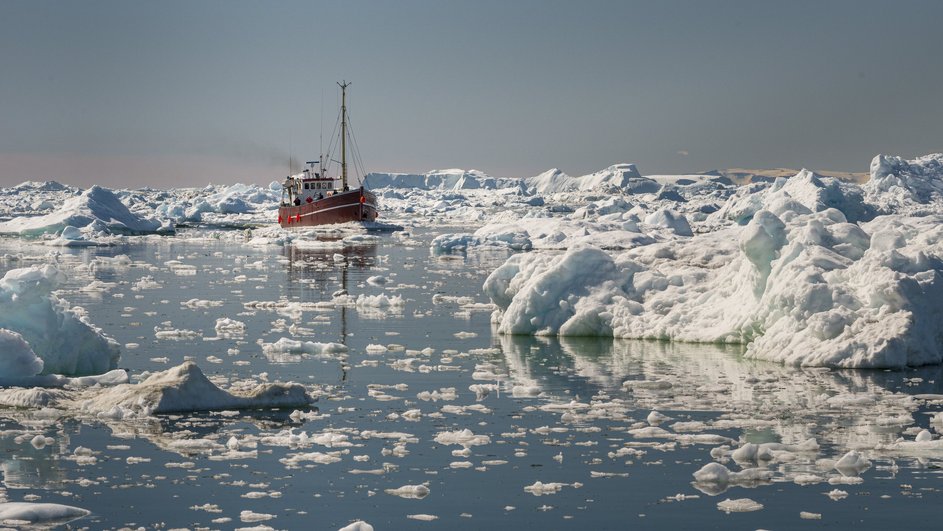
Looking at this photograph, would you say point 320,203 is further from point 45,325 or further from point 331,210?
point 45,325

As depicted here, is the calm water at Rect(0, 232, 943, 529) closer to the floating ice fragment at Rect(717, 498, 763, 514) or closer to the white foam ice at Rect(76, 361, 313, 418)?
the floating ice fragment at Rect(717, 498, 763, 514)

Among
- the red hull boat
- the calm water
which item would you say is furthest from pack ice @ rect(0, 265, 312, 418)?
the red hull boat

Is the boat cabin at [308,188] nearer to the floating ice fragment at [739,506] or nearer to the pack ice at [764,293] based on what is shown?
the pack ice at [764,293]

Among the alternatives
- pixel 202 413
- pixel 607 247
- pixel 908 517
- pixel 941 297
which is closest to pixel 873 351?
pixel 941 297

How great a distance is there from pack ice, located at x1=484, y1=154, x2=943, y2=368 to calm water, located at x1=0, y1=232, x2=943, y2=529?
50 cm

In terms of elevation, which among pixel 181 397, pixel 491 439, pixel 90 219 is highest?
pixel 90 219

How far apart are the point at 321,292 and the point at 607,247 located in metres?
19.9

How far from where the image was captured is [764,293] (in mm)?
17172

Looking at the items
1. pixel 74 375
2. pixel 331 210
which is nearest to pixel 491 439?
pixel 74 375

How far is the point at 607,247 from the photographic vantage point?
46688 millimetres

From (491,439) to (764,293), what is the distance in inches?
293

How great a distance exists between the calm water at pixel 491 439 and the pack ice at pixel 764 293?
496 mm

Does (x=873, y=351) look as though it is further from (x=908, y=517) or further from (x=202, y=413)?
(x=202, y=413)

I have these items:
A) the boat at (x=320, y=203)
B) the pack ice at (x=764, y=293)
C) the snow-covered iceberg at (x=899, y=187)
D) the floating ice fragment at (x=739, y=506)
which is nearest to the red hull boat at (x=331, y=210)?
the boat at (x=320, y=203)
